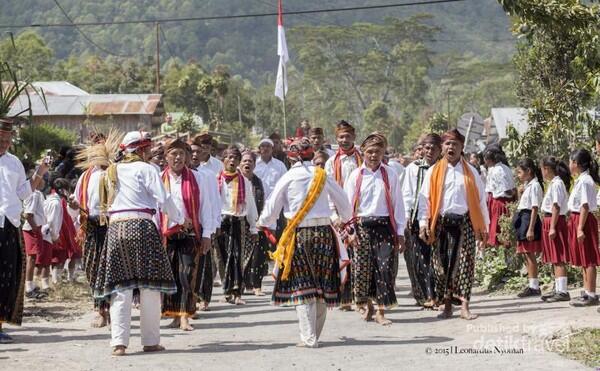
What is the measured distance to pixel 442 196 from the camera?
12.2 metres

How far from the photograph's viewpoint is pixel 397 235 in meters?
12.0

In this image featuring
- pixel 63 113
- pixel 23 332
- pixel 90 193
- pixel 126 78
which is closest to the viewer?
pixel 23 332

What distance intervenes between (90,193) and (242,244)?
3.09 meters

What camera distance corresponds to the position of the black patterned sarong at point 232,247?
14.8m

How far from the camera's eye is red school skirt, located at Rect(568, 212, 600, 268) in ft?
40.1

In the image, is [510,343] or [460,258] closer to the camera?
[510,343]

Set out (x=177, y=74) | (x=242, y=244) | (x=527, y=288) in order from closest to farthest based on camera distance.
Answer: (x=527, y=288) → (x=242, y=244) → (x=177, y=74)

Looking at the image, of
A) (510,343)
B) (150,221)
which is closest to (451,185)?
(510,343)

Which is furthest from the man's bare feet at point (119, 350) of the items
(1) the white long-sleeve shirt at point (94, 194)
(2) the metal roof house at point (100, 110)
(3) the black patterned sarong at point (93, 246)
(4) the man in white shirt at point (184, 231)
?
(2) the metal roof house at point (100, 110)

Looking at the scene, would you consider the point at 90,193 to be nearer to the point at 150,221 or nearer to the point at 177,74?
the point at 150,221

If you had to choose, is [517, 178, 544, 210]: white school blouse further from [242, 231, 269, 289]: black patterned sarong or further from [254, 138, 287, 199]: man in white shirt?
[254, 138, 287, 199]: man in white shirt

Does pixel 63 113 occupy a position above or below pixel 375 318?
above

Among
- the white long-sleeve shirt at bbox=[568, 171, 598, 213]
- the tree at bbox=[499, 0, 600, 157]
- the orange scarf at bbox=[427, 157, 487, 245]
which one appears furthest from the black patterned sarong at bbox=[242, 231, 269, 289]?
the white long-sleeve shirt at bbox=[568, 171, 598, 213]

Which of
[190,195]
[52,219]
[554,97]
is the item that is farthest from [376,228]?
[554,97]
